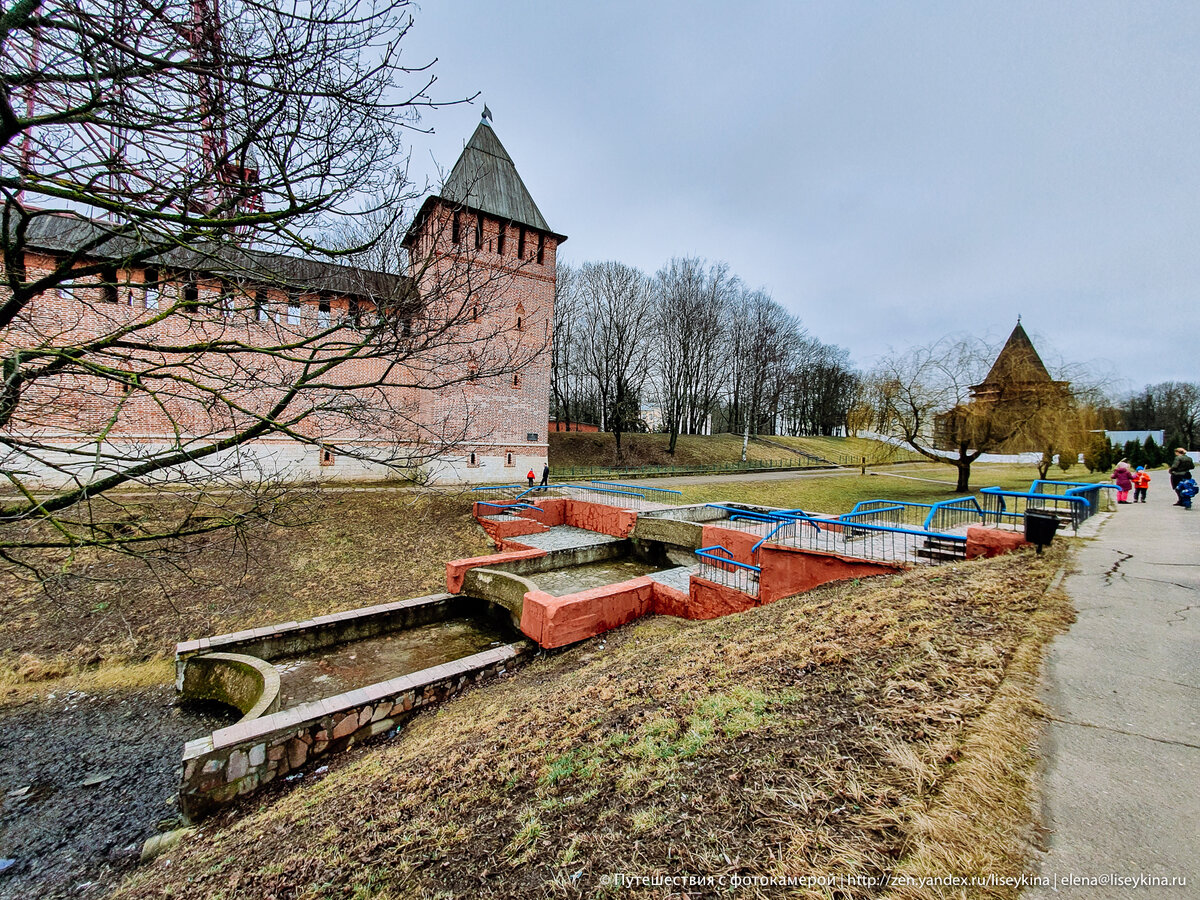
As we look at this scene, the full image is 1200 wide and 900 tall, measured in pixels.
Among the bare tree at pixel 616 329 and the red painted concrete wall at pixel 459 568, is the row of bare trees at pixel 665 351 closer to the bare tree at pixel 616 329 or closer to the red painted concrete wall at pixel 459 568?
the bare tree at pixel 616 329

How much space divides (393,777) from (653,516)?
9.42m

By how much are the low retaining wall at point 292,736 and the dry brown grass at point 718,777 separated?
39cm

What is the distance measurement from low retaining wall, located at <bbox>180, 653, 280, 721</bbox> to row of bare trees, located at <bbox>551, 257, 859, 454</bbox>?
1036 inches

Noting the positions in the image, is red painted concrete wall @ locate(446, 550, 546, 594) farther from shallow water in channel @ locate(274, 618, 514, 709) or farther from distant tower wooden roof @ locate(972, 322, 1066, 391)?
distant tower wooden roof @ locate(972, 322, 1066, 391)

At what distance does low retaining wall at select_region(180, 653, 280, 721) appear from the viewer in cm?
634

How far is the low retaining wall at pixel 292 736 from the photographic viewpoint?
4723 millimetres

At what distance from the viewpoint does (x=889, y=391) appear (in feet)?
67.3

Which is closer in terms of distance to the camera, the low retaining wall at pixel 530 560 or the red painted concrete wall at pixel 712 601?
the red painted concrete wall at pixel 712 601

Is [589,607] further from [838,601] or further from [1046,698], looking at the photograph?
[1046,698]

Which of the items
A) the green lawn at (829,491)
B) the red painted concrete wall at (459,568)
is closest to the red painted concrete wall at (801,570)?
the red painted concrete wall at (459,568)

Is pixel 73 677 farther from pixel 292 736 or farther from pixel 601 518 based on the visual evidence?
pixel 601 518

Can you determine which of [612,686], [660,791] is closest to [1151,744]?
[660,791]

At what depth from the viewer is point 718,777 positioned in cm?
250

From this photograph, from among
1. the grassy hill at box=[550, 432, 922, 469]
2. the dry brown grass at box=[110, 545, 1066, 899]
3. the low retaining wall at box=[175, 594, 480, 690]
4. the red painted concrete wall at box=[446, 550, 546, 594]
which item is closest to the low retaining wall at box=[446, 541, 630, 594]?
the red painted concrete wall at box=[446, 550, 546, 594]
